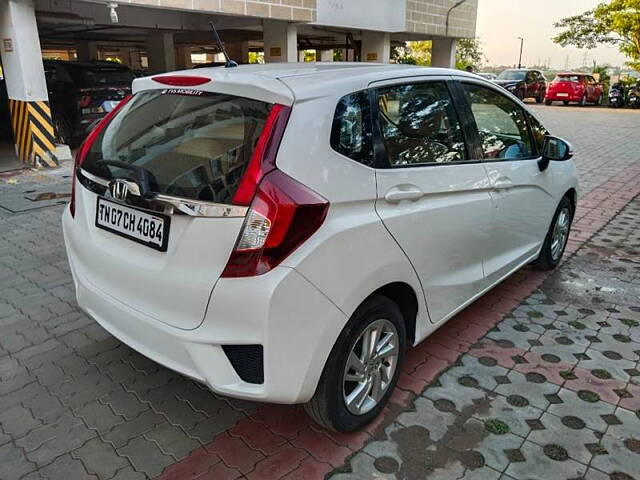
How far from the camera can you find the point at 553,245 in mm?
4547

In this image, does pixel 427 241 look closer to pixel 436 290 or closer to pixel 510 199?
pixel 436 290

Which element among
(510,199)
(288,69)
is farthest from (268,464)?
(510,199)

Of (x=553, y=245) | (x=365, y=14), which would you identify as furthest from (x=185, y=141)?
(x=365, y=14)

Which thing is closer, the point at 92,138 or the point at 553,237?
the point at 92,138

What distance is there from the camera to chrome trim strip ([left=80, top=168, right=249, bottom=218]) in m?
2.02

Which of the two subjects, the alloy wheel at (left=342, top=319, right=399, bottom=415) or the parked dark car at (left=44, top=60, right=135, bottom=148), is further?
the parked dark car at (left=44, top=60, right=135, bottom=148)

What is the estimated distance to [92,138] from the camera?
2.85 metres

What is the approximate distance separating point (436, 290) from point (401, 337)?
348 mm

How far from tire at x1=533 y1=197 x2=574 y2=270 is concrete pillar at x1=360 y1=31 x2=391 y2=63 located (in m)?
13.4

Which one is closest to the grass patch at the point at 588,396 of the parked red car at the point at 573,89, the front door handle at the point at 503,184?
the front door handle at the point at 503,184

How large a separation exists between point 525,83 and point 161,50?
16547 millimetres

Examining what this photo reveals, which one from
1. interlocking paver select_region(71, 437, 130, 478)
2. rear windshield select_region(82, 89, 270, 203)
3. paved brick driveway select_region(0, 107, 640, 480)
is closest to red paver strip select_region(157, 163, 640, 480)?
paved brick driveway select_region(0, 107, 640, 480)

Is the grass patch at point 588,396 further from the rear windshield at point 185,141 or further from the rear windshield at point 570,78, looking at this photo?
the rear windshield at point 570,78

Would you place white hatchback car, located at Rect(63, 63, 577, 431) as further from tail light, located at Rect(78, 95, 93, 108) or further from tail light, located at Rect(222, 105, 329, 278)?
tail light, located at Rect(78, 95, 93, 108)
